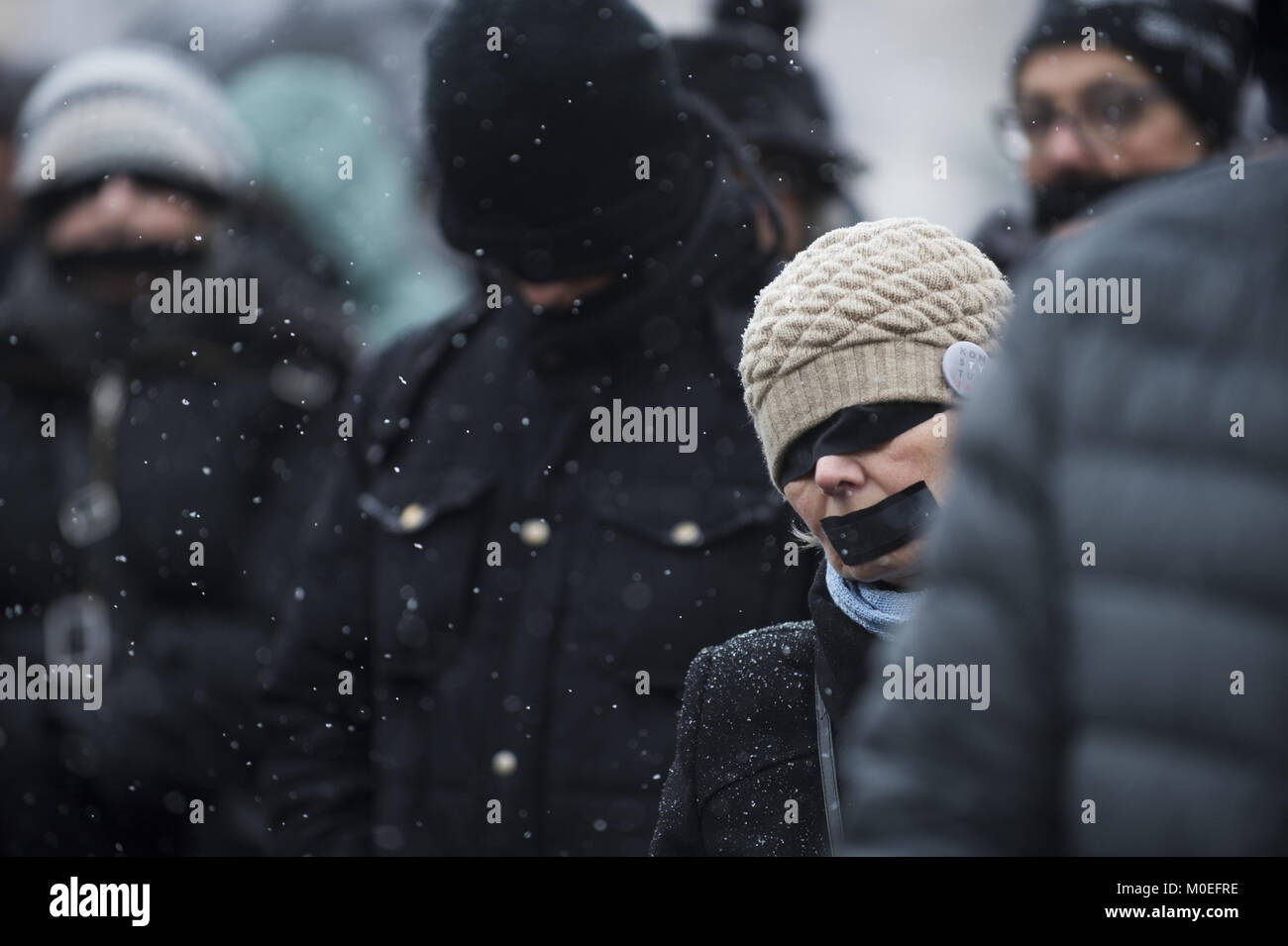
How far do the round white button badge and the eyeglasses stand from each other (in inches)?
47.9

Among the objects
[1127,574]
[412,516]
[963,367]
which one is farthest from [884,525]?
[412,516]

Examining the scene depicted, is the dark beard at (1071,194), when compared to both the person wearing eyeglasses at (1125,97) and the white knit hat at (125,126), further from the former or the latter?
the white knit hat at (125,126)

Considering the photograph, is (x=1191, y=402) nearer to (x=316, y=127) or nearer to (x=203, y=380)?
(x=203, y=380)

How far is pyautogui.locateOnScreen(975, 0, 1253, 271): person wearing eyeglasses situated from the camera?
287cm

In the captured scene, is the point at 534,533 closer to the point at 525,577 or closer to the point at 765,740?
the point at 525,577

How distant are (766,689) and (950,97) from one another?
8.25ft

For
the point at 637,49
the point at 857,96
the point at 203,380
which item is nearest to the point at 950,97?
the point at 857,96

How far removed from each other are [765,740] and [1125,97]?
155 cm

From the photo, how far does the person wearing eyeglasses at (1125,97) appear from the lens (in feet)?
9.43

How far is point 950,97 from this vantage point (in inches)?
161

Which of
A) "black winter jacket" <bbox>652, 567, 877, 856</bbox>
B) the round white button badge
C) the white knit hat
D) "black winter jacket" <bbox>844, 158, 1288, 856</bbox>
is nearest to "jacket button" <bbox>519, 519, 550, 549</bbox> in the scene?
"black winter jacket" <bbox>652, 567, 877, 856</bbox>

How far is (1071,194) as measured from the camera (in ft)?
9.74

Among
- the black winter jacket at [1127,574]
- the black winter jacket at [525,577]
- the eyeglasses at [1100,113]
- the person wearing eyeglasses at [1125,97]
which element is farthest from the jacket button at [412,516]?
the black winter jacket at [1127,574]
